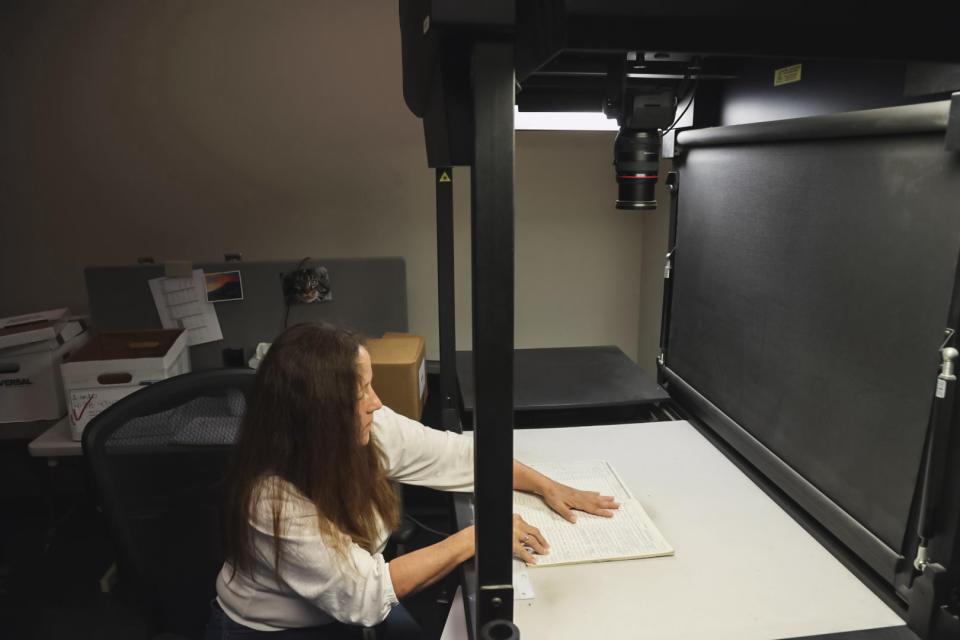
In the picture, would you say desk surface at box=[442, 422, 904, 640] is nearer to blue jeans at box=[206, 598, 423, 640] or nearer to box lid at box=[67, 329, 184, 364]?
blue jeans at box=[206, 598, 423, 640]

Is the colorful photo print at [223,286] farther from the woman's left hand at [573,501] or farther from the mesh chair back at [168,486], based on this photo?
the woman's left hand at [573,501]

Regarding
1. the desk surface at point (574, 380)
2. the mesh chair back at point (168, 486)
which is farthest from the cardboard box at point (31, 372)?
the desk surface at point (574, 380)

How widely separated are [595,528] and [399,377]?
0.95 m

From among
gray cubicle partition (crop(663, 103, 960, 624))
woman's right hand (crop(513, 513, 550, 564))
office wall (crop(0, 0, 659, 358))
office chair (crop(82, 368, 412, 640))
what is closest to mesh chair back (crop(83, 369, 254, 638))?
office chair (crop(82, 368, 412, 640))

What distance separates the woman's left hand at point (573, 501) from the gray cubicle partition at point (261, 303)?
1166mm

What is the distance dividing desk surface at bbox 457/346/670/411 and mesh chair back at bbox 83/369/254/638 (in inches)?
21.1

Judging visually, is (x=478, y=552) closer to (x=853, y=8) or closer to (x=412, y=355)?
(x=853, y=8)

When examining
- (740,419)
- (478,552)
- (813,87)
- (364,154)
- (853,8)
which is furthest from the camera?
(364,154)

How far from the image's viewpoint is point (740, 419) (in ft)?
3.89

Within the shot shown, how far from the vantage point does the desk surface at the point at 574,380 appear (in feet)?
4.60

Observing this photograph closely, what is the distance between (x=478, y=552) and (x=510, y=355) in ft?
0.65

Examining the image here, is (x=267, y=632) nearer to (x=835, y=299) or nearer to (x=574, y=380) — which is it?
(x=574, y=380)

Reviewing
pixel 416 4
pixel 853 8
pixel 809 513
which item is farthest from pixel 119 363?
pixel 853 8

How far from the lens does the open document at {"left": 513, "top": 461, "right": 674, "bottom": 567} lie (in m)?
0.93
